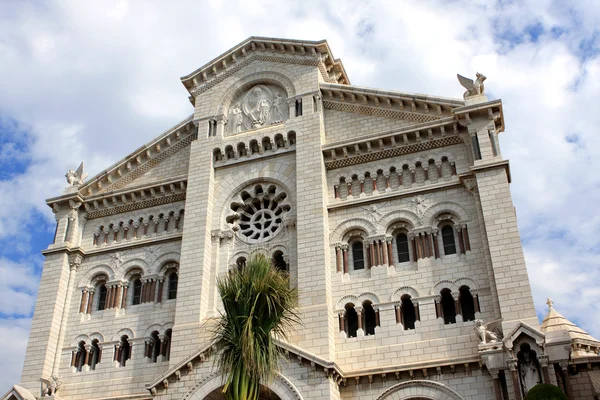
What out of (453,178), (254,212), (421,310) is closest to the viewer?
(421,310)

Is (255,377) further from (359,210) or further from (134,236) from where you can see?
(134,236)

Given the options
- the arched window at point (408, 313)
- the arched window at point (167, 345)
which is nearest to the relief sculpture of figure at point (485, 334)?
the arched window at point (408, 313)

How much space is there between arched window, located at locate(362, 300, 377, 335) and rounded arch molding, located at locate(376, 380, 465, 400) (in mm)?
2738

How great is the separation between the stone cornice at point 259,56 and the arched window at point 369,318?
12294 millimetres

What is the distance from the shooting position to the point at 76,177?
113 feet

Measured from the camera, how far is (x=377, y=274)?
1061 inches

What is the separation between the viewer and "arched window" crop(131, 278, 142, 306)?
100 feet

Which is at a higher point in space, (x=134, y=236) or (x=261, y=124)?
(x=261, y=124)

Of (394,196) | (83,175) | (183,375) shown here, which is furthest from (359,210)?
(83,175)

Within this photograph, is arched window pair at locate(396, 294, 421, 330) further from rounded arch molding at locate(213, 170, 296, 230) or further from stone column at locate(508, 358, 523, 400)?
rounded arch molding at locate(213, 170, 296, 230)

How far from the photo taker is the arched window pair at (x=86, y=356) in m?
29.3

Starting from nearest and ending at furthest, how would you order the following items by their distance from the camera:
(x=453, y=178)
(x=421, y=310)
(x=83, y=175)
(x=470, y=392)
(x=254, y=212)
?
1. (x=470, y=392)
2. (x=421, y=310)
3. (x=453, y=178)
4. (x=254, y=212)
5. (x=83, y=175)

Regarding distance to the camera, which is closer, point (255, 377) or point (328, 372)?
point (255, 377)

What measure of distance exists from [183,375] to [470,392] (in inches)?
404
